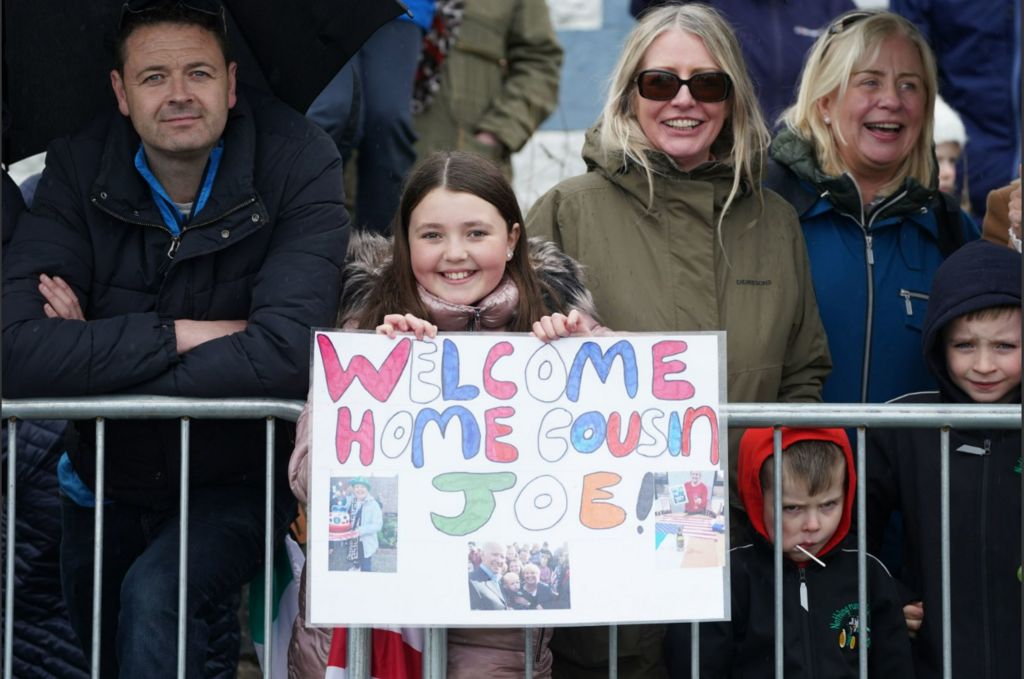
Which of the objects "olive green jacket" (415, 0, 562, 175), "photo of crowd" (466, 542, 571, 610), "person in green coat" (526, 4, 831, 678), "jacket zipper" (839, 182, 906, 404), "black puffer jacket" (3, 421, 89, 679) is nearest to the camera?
"photo of crowd" (466, 542, 571, 610)

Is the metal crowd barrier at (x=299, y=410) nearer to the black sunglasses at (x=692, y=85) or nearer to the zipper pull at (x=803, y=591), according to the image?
the zipper pull at (x=803, y=591)

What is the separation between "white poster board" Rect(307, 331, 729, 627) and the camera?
13.9 ft

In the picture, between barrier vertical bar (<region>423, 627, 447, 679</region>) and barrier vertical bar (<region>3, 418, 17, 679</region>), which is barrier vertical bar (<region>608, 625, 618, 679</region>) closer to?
barrier vertical bar (<region>423, 627, 447, 679</region>)

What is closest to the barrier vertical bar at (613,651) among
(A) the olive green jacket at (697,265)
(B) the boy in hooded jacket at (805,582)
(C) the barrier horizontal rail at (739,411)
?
(B) the boy in hooded jacket at (805,582)

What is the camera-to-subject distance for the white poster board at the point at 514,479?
4.25m

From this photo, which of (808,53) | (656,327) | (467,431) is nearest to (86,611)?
(467,431)

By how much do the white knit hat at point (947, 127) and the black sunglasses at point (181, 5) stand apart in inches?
154

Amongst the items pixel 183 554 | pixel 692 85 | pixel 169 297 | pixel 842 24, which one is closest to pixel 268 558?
pixel 183 554

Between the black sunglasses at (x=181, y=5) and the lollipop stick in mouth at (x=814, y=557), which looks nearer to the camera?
the lollipop stick in mouth at (x=814, y=557)

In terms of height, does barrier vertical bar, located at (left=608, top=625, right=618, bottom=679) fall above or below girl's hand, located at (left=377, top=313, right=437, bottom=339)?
below

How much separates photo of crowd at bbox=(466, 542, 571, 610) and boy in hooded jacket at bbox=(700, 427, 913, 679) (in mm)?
627

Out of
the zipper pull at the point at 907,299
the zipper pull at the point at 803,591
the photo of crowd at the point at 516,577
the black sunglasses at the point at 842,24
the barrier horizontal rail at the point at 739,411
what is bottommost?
the zipper pull at the point at 803,591

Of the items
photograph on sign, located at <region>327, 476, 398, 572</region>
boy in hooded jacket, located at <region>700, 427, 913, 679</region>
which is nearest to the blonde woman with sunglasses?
boy in hooded jacket, located at <region>700, 427, 913, 679</region>

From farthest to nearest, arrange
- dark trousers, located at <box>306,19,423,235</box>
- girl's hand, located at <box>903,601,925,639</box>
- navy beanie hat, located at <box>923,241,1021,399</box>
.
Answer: dark trousers, located at <box>306,19,423,235</box>, navy beanie hat, located at <box>923,241,1021,399</box>, girl's hand, located at <box>903,601,925,639</box>
